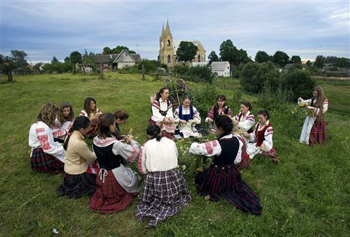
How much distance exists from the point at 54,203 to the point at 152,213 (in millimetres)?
1704

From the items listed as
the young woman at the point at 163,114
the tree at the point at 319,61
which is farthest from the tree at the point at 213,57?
the young woman at the point at 163,114

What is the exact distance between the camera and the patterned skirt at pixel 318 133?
5734 mm

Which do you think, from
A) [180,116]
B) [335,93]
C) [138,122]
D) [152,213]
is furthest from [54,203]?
[335,93]

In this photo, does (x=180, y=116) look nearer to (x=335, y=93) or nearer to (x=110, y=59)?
(x=335, y=93)

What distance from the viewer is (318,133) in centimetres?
577

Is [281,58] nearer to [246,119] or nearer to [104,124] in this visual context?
[246,119]

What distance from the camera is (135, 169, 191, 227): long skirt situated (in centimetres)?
302

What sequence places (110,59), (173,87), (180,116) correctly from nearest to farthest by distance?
(180,116) → (173,87) → (110,59)

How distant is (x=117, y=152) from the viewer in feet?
10.2

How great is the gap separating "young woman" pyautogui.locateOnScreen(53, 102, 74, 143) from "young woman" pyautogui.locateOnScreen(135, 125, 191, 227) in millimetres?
2808

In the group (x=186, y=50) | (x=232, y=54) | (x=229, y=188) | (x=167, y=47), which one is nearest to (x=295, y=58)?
(x=232, y=54)

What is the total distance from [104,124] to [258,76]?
3296 centimetres

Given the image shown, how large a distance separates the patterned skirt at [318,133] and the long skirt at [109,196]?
538cm

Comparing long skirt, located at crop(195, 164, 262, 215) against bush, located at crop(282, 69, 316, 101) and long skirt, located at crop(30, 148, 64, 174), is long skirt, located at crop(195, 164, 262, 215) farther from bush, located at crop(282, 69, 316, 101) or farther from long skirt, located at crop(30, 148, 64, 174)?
bush, located at crop(282, 69, 316, 101)
